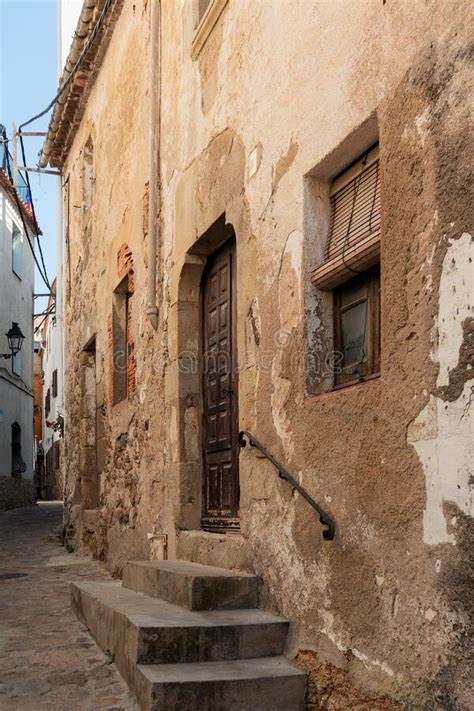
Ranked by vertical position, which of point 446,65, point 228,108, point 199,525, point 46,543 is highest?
point 228,108

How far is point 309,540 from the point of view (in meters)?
4.02

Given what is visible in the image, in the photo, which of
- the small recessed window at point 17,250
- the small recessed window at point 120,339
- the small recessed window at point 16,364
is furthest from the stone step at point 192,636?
the small recessed window at point 17,250

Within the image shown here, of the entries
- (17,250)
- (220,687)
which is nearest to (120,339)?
(220,687)

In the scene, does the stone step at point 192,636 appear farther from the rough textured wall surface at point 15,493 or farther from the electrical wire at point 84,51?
the rough textured wall surface at point 15,493

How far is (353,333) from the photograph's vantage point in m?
4.05

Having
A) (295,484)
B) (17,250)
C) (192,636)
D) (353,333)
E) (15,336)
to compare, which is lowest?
(192,636)

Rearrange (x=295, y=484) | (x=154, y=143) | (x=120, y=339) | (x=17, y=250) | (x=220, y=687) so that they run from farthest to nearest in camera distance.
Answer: (x=17, y=250) → (x=120, y=339) → (x=154, y=143) → (x=295, y=484) → (x=220, y=687)

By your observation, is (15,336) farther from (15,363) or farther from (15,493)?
(15,493)

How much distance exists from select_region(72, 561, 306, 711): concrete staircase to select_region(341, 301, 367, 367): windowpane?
4.39ft

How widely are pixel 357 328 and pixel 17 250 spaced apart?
68.6 ft

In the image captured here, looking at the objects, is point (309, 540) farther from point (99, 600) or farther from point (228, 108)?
point (228, 108)

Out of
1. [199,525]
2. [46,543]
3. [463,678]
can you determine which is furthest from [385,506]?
[46,543]

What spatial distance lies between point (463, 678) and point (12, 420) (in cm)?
2064

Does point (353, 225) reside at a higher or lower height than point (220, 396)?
higher
